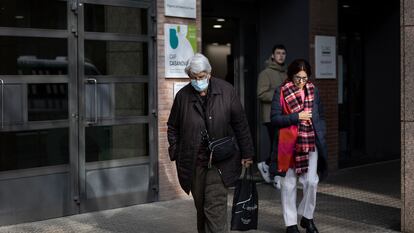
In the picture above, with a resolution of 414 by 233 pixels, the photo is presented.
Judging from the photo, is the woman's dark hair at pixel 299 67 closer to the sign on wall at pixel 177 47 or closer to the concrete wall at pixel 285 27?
the sign on wall at pixel 177 47

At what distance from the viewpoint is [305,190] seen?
7.05 meters

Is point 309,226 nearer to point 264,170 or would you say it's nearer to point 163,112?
point 163,112

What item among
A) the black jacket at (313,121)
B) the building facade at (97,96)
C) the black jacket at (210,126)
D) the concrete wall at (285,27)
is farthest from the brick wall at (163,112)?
the black jacket at (210,126)

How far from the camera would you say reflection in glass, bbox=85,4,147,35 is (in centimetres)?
822

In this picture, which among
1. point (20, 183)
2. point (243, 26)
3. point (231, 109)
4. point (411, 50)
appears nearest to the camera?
point (231, 109)

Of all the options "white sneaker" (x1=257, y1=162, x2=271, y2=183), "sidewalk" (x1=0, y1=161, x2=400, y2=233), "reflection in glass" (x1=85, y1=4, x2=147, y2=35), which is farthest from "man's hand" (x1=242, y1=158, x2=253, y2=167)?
"white sneaker" (x1=257, y1=162, x2=271, y2=183)

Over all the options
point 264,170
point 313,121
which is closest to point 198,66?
point 313,121

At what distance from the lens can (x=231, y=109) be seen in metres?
5.89

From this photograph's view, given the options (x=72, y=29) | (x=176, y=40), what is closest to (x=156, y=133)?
(x=176, y=40)

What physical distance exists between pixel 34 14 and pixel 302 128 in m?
3.15

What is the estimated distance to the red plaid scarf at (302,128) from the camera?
22.5 ft

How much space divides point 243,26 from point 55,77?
177 inches

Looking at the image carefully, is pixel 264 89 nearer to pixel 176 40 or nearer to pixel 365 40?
pixel 176 40

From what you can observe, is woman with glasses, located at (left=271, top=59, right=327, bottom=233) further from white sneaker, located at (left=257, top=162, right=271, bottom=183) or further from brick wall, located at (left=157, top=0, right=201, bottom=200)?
white sneaker, located at (left=257, top=162, right=271, bottom=183)
